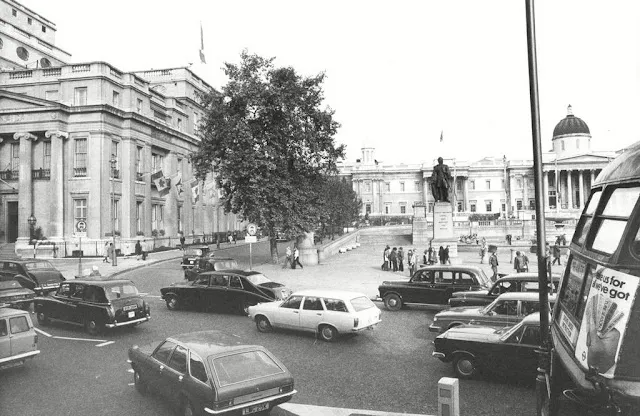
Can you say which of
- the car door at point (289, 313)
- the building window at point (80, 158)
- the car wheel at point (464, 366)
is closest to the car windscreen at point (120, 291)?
the car door at point (289, 313)

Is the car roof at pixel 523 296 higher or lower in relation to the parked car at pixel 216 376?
higher

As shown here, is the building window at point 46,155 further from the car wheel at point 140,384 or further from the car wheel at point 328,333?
the car wheel at point 140,384

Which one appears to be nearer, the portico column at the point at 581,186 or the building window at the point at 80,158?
the building window at the point at 80,158

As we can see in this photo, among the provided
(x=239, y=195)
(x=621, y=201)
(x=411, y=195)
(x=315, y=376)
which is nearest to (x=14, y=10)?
(x=239, y=195)

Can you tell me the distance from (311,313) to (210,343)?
→ 509 cm

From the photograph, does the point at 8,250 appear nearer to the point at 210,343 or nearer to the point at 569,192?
the point at 210,343

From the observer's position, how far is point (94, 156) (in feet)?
125

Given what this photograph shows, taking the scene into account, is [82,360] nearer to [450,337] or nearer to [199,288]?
[199,288]

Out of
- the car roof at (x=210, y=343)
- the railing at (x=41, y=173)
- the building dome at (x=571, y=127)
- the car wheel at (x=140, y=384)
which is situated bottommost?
the car wheel at (x=140, y=384)

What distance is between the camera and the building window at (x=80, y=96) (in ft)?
128

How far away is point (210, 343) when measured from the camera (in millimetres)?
7926

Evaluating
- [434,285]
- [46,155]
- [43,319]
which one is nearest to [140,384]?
[43,319]

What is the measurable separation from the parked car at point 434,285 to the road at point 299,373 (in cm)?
79

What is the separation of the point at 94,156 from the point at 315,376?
34.0 m
